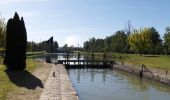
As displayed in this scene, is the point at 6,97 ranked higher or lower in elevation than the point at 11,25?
lower

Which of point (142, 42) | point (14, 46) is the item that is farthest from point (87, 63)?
point (14, 46)

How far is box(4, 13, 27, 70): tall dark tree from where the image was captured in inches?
1310

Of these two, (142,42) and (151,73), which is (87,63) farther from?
(151,73)

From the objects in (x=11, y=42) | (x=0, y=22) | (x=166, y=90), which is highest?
(x=0, y=22)

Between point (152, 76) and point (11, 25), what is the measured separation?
15894 mm

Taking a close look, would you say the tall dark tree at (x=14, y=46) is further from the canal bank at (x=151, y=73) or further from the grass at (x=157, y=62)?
the grass at (x=157, y=62)

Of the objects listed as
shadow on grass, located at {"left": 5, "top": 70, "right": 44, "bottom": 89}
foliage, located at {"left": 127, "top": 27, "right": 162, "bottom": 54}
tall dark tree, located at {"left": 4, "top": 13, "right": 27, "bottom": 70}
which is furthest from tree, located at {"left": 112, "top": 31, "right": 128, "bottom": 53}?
shadow on grass, located at {"left": 5, "top": 70, "right": 44, "bottom": 89}

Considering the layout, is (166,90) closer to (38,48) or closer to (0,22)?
(0,22)

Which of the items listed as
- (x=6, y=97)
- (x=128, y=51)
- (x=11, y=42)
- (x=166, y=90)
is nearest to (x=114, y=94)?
(x=166, y=90)

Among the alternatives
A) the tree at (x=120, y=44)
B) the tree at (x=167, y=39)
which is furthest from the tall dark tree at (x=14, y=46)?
the tree at (x=120, y=44)

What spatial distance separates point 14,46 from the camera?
3341cm

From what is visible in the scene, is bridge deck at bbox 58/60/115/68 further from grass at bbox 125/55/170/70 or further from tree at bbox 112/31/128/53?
tree at bbox 112/31/128/53

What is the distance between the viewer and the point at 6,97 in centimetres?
1727

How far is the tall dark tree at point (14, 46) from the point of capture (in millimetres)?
33281
